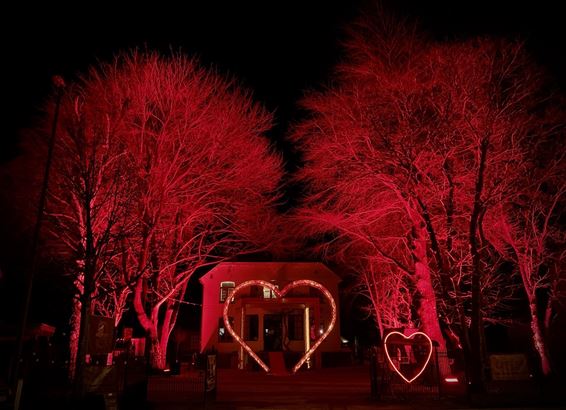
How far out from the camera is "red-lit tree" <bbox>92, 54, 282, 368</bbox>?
780 inches

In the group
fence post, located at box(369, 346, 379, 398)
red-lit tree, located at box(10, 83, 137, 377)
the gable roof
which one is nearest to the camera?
fence post, located at box(369, 346, 379, 398)

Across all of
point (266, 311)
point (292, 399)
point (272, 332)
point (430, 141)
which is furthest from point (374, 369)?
point (272, 332)

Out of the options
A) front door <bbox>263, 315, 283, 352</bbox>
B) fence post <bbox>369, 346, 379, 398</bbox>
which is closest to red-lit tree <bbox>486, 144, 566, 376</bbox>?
fence post <bbox>369, 346, 379, 398</bbox>

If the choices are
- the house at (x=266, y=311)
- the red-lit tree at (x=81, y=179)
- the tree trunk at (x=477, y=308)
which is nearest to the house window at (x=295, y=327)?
the house at (x=266, y=311)

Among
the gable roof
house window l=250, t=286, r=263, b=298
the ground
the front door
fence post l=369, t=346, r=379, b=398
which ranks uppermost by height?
the gable roof

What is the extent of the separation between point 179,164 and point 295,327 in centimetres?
1832

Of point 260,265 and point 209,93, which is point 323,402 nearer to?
point 209,93

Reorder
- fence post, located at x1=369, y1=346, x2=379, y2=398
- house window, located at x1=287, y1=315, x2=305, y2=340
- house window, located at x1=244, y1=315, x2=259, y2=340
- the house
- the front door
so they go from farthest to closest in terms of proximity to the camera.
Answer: house window, located at x1=287, y1=315, x2=305, y2=340, house window, located at x1=244, y1=315, x2=259, y2=340, the front door, the house, fence post, located at x1=369, y1=346, x2=379, y2=398

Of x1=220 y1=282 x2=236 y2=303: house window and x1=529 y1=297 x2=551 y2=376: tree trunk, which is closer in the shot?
x1=529 y1=297 x2=551 y2=376: tree trunk

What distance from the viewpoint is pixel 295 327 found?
1372 inches

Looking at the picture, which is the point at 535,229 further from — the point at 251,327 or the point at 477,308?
the point at 251,327

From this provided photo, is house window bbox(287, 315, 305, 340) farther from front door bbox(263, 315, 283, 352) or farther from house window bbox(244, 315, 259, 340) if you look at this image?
house window bbox(244, 315, 259, 340)

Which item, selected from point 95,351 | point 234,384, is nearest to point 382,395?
point 234,384

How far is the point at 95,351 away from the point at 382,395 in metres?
9.04
